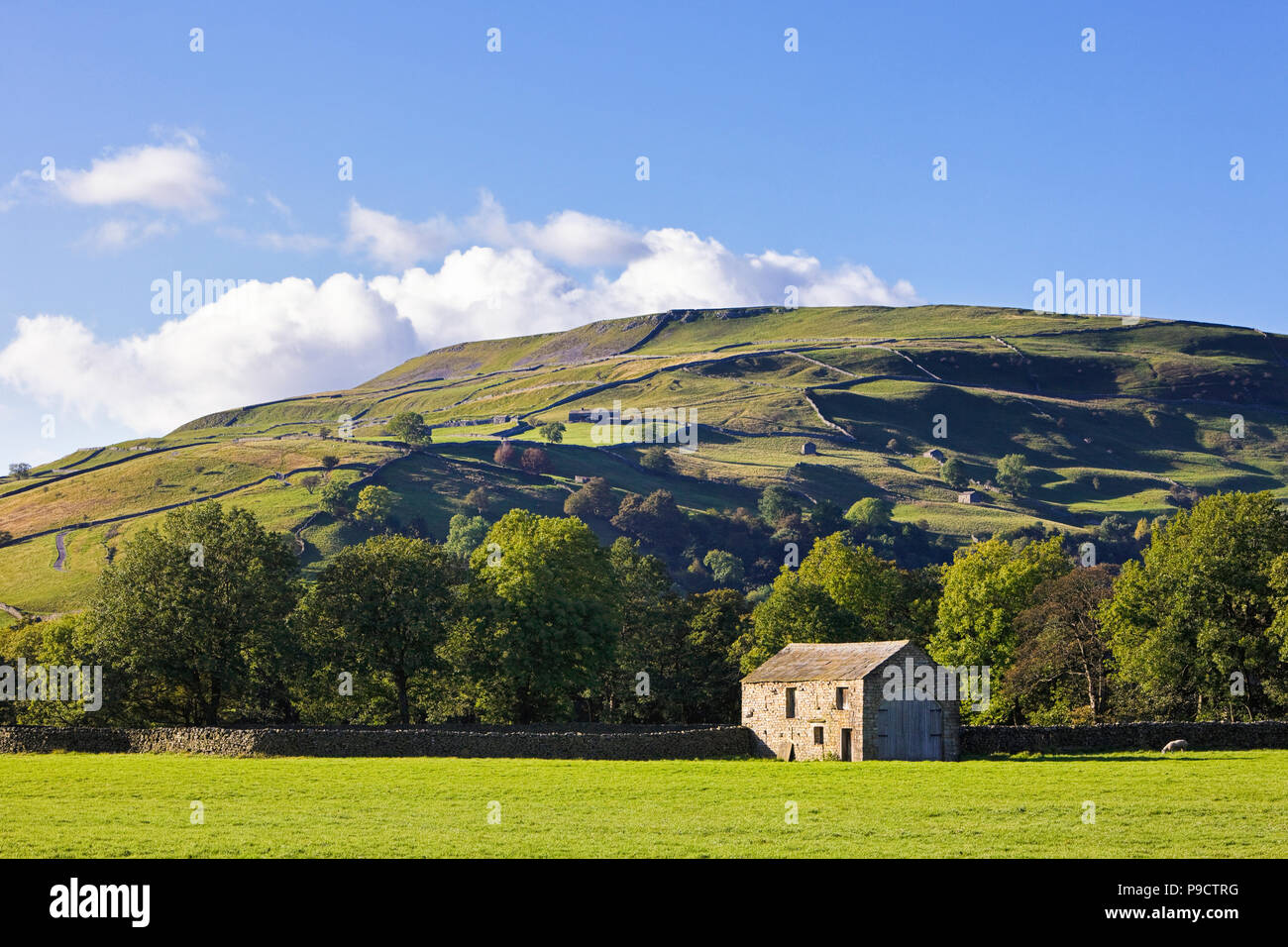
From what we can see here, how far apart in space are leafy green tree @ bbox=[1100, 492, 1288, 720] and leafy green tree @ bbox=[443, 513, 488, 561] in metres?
108

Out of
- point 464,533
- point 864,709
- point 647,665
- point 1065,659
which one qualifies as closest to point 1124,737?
point 864,709

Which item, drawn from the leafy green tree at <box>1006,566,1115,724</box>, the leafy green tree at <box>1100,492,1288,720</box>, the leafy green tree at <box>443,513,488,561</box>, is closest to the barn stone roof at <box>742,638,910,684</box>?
the leafy green tree at <box>1100,492,1288,720</box>

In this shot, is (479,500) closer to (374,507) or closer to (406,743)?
(374,507)

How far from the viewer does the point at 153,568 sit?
62.9 metres

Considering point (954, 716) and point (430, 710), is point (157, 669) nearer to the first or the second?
point (430, 710)

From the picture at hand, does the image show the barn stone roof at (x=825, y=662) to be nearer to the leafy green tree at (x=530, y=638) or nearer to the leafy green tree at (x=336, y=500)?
the leafy green tree at (x=530, y=638)

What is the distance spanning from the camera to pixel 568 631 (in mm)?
68188

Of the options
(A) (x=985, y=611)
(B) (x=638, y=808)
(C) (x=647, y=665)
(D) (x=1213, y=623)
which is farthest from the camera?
(C) (x=647, y=665)

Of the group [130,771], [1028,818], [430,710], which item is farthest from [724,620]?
[1028,818]

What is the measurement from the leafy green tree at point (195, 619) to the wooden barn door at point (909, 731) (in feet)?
98.8

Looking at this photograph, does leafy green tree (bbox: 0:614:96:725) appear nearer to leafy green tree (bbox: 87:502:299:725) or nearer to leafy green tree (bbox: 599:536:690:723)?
leafy green tree (bbox: 87:502:299:725)

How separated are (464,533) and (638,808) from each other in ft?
477

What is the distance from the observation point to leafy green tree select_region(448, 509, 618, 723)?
6669cm

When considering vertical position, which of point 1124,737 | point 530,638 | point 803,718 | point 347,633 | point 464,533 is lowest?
point 1124,737
